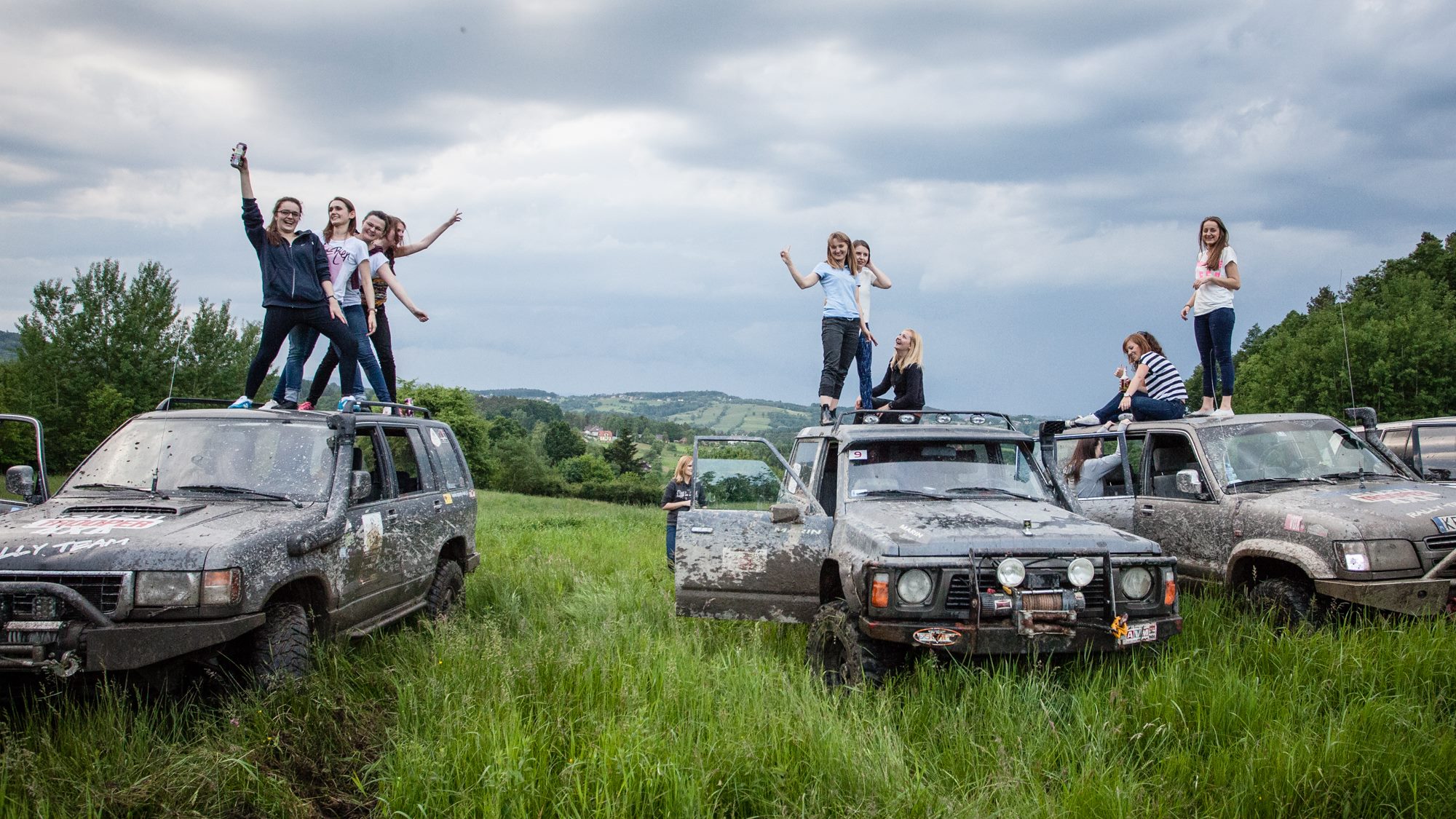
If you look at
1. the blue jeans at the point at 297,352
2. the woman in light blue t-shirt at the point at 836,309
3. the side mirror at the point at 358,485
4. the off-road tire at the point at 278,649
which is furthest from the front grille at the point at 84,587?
the woman in light blue t-shirt at the point at 836,309

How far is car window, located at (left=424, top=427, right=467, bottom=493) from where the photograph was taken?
28.8ft

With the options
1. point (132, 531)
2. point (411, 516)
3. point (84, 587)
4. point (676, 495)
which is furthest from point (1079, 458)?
point (84, 587)

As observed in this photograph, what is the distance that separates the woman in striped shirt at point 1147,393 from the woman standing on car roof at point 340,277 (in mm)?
7290

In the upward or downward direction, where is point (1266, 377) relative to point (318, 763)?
upward

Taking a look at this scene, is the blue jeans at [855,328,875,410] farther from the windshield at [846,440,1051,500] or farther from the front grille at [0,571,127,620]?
the front grille at [0,571,127,620]

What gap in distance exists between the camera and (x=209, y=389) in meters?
67.4

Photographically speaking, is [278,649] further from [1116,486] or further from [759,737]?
[1116,486]

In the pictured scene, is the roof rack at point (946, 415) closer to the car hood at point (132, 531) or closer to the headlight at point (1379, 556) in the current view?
the headlight at point (1379, 556)

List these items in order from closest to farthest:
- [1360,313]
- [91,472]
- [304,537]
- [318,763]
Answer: [318,763] → [304,537] → [91,472] → [1360,313]

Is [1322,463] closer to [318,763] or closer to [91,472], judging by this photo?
[318,763]

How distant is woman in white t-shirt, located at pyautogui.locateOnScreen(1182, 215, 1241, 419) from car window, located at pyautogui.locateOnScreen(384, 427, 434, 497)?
738cm

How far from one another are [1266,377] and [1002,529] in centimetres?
6275

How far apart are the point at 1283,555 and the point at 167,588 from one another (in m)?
6.90

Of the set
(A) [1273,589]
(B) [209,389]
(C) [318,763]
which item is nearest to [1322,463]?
(A) [1273,589]
